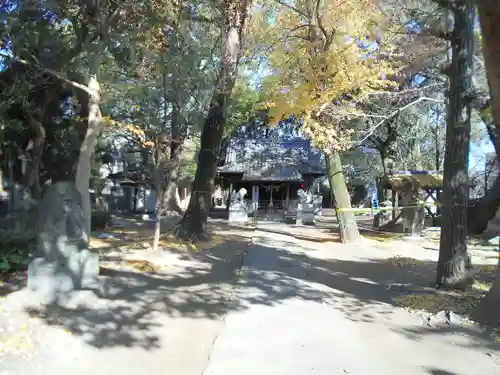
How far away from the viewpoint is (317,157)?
34219 millimetres

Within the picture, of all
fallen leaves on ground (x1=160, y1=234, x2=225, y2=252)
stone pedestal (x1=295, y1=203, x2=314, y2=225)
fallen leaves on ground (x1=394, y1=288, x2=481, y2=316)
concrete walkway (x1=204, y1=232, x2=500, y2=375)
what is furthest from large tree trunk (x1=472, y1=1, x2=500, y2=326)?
stone pedestal (x1=295, y1=203, x2=314, y2=225)

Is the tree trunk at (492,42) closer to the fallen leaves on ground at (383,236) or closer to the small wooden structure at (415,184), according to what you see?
the fallen leaves on ground at (383,236)

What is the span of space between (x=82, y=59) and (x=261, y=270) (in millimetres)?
8272

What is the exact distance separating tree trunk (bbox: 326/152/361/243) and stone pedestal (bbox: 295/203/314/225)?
8.75m

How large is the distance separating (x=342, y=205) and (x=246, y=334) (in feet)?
37.9

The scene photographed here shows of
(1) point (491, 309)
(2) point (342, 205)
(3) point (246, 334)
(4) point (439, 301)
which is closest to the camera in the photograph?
(3) point (246, 334)

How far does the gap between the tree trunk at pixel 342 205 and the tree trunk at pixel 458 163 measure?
7947 millimetres

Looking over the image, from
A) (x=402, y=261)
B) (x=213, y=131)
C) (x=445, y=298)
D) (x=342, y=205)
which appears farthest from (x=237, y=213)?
(x=445, y=298)

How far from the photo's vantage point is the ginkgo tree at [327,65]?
1446 centimetres

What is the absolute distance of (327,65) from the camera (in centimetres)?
1524

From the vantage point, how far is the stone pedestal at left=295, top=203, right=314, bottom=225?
85.6ft

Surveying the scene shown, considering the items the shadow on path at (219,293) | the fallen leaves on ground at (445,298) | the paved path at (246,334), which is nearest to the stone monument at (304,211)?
the shadow on path at (219,293)

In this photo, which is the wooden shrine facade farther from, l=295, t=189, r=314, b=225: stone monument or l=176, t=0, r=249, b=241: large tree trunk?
l=176, t=0, r=249, b=241: large tree trunk

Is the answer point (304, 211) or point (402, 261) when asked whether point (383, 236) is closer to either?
point (304, 211)
